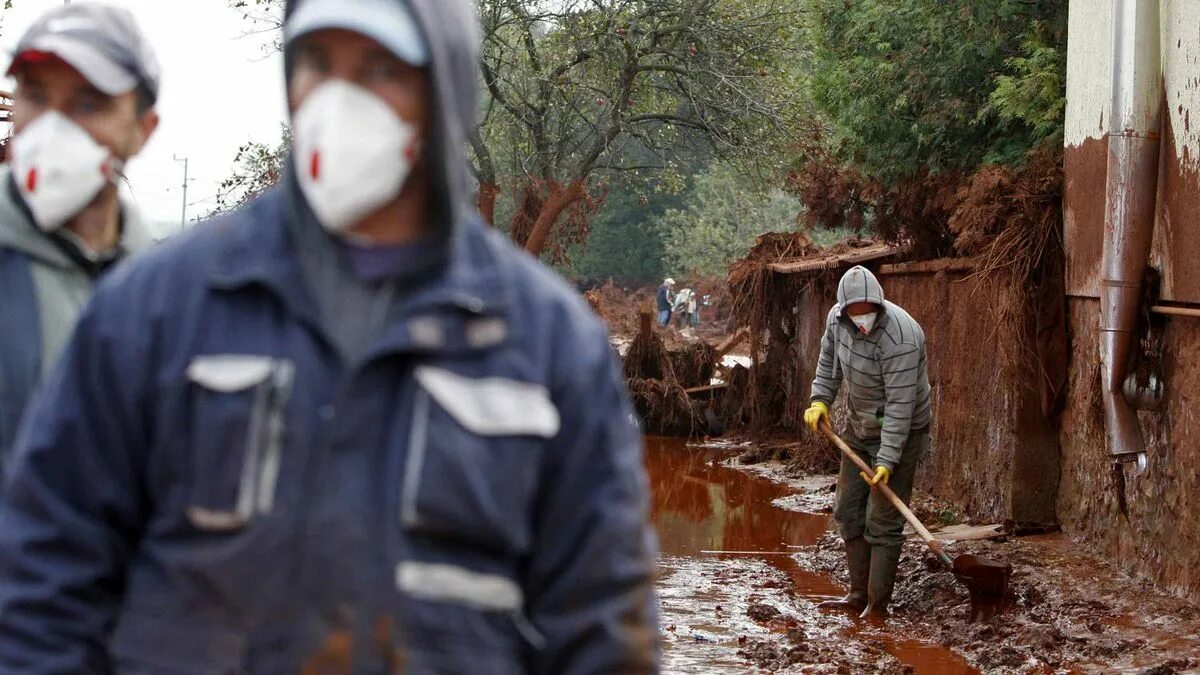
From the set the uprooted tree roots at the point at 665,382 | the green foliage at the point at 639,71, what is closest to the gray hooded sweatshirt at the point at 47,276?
the green foliage at the point at 639,71

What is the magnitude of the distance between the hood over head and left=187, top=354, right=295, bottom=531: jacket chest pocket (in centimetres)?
764

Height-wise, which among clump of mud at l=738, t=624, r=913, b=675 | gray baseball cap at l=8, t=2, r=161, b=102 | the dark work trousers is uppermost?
gray baseball cap at l=8, t=2, r=161, b=102

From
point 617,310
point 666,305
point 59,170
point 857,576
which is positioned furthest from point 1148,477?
point 666,305

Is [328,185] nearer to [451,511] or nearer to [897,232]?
[451,511]

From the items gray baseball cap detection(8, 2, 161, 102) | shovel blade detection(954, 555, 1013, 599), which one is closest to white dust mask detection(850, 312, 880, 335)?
shovel blade detection(954, 555, 1013, 599)

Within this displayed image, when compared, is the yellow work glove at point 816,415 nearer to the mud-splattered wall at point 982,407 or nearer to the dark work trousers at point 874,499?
the dark work trousers at point 874,499

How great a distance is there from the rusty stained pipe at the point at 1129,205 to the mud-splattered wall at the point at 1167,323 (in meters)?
0.07

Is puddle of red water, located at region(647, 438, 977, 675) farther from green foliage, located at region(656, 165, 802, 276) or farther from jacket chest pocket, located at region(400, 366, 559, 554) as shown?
green foliage, located at region(656, 165, 802, 276)

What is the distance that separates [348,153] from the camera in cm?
194

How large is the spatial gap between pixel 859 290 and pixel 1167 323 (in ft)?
5.98

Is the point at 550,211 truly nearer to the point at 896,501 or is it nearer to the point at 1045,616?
the point at 896,501

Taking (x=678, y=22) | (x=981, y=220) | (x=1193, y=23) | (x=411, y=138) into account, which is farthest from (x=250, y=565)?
(x=678, y=22)

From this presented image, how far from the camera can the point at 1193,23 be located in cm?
846

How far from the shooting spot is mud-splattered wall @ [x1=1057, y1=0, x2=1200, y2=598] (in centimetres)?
834
